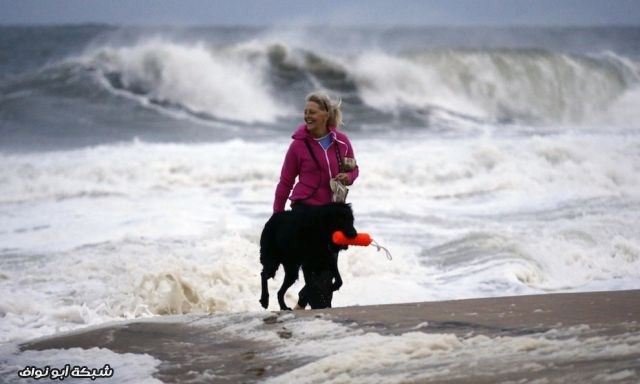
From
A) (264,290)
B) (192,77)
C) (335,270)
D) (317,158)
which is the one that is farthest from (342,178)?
(192,77)

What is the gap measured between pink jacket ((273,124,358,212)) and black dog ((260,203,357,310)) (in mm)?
96

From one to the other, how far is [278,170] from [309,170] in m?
11.5

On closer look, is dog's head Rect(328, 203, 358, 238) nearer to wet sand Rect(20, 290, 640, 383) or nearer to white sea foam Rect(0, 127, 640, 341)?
wet sand Rect(20, 290, 640, 383)

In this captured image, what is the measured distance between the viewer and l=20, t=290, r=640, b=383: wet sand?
389 cm

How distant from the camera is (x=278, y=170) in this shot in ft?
55.5

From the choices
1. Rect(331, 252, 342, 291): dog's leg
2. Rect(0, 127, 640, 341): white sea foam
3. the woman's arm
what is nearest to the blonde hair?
the woman's arm

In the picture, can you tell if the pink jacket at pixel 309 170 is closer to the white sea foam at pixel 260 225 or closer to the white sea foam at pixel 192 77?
the white sea foam at pixel 260 225

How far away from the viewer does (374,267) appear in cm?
923

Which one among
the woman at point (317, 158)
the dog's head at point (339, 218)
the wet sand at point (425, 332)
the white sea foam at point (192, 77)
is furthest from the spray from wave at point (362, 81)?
the wet sand at point (425, 332)

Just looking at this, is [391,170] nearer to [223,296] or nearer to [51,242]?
[51,242]

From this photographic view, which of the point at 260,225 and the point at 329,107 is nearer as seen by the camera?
the point at 329,107

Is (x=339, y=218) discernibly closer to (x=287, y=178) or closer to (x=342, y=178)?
(x=342, y=178)

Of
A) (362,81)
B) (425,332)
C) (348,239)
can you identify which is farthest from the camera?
(362,81)

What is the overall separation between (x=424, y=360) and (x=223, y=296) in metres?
3.78
